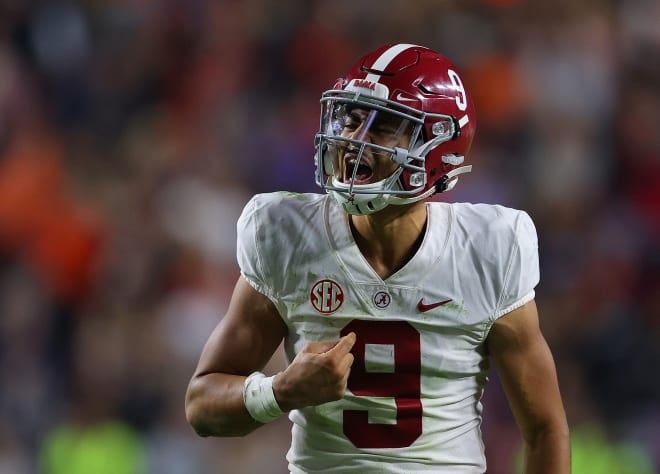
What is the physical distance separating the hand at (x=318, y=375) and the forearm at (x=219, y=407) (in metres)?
0.15

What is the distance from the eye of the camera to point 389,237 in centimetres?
206

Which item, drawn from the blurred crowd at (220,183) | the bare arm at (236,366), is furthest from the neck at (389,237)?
the blurred crowd at (220,183)

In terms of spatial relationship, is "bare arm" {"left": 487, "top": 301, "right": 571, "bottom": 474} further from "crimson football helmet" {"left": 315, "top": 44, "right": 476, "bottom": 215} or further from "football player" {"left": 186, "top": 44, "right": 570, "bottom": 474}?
"crimson football helmet" {"left": 315, "top": 44, "right": 476, "bottom": 215}

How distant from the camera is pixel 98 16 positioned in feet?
16.2

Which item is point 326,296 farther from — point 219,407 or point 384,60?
point 384,60

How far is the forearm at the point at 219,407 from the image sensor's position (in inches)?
75.5

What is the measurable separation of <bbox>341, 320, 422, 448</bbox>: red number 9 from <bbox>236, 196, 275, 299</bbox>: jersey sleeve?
0.18 meters

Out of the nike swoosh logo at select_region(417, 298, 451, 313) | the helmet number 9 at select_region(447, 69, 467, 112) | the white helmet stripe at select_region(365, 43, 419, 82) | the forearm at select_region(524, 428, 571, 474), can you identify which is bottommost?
the forearm at select_region(524, 428, 571, 474)

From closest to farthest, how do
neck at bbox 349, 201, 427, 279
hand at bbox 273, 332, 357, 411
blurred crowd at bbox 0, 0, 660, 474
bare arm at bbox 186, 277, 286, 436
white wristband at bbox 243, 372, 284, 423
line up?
hand at bbox 273, 332, 357, 411, white wristband at bbox 243, 372, 284, 423, bare arm at bbox 186, 277, 286, 436, neck at bbox 349, 201, 427, 279, blurred crowd at bbox 0, 0, 660, 474

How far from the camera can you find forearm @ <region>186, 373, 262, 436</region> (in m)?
1.92

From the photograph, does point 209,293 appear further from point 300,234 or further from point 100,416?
point 300,234

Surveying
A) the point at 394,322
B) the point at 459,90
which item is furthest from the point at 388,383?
the point at 459,90

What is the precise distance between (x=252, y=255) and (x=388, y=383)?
1.19 ft

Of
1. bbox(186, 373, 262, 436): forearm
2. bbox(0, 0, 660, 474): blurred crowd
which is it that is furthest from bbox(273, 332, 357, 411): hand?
bbox(0, 0, 660, 474): blurred crowd
